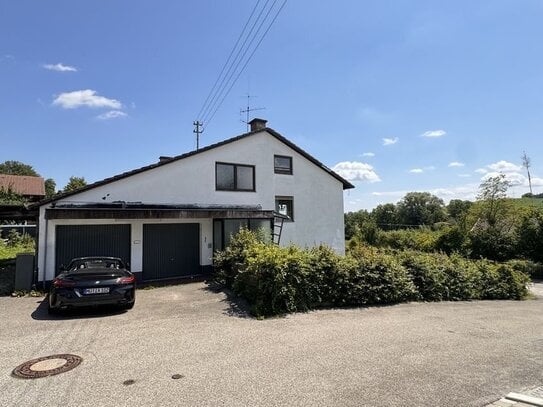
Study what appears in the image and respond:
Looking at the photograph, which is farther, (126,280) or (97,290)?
(126,280)

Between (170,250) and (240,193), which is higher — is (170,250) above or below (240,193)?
below

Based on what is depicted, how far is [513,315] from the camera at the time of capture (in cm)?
1034

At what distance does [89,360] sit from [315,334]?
4107 mm

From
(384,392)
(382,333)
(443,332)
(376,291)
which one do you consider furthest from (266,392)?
(376,291)

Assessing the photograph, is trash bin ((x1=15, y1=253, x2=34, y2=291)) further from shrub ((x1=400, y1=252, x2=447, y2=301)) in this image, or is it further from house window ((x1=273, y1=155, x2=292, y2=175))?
shrub ((x1=400, y1=252, x2=447, y2=301))

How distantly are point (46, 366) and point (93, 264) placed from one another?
4.31 metres

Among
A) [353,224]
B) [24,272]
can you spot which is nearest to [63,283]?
[24,272]

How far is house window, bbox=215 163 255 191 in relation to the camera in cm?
1584

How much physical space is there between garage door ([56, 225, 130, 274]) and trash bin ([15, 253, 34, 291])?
81 cm

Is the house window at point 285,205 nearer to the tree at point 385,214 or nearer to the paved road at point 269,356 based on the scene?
the paved road at point 269,356

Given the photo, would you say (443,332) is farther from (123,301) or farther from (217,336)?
(123,301)

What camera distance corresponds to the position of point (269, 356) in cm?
577

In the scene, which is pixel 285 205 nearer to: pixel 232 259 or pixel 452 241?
pixel 232 259

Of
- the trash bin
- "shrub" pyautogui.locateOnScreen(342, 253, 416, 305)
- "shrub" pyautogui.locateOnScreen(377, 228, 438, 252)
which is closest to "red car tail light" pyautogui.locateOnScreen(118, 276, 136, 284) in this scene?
the trash bin
